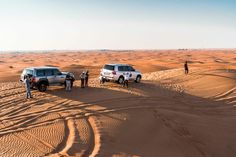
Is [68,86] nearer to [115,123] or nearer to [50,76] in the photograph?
[50,76]

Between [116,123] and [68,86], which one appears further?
[68,86]

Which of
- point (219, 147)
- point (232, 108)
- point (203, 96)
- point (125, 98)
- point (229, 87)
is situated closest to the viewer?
point (219, 147)

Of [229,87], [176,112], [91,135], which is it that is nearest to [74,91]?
[176,112]

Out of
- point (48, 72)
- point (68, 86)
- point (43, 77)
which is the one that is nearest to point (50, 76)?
point (48, 72)

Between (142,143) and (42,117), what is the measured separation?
502 cm

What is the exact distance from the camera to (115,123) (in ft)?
49.1

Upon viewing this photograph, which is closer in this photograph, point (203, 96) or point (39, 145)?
point (39, 145)

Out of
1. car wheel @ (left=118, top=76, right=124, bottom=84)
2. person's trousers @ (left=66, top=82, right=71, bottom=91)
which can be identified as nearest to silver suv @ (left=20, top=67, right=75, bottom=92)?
person's trousers @ (left=66, top=82, right=71, bottom=91)

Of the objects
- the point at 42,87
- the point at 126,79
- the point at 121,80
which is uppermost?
the point at 126,79

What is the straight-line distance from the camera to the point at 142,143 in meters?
13.3

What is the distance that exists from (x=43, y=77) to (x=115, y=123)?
27.3ft

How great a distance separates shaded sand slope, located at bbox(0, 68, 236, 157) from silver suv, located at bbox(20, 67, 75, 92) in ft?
1.88

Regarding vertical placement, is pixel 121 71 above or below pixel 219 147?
above

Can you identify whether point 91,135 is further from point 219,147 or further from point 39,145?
point 219,147
